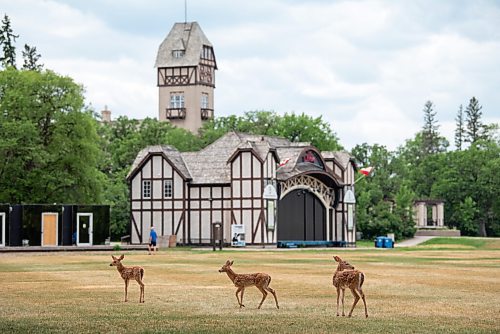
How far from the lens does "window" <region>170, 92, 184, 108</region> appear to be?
393ft

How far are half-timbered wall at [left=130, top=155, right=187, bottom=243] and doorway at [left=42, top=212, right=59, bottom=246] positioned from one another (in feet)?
29.7

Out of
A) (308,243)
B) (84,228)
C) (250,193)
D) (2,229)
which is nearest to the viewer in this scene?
(2,229)

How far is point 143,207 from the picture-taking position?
2960 inches

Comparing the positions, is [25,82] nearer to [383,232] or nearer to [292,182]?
[292,182]

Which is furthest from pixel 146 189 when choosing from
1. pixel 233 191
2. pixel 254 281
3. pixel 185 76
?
pixel 254 281

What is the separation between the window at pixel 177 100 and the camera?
120 m

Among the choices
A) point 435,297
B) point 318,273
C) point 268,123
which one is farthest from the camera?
point 268,123

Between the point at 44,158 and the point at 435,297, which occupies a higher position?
the point at 44,158

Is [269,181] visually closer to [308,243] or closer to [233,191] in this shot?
[233,191]

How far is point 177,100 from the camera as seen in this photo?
120000 mm

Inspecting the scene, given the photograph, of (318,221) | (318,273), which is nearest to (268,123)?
(318,221)

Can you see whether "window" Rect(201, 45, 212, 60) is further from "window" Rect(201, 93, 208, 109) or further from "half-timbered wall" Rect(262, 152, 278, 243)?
"half-timbered wall" Rect(262, 152, 278, 243)

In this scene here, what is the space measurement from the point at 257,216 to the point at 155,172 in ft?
29.1

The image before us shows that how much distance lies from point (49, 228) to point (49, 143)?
10.1 meters
